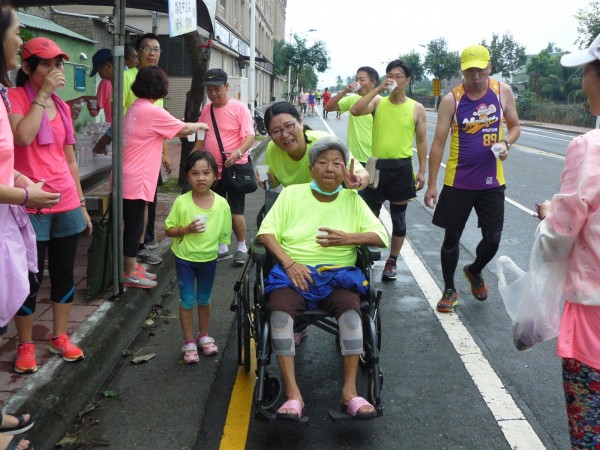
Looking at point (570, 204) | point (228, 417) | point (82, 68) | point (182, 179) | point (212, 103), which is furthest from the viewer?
point (82, 68)

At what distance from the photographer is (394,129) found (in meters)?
5.50

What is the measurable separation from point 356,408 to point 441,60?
7029 cm

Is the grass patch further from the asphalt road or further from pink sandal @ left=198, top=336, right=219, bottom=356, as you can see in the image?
pink sandal @ left=198, top=336, right=219, bottom=356

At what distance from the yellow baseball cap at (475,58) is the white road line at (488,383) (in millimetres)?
1940

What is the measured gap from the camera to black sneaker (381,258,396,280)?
572 cm

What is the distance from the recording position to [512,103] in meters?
→ 4.64

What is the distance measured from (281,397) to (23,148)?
1990 millimetres

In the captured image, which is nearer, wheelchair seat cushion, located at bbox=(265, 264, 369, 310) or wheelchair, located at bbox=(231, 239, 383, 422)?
wheelchair, located at bbox=(231, 239, 383, 422)

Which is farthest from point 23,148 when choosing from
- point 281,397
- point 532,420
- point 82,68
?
point 82,68

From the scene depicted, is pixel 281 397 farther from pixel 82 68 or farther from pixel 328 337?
pixel 82 68

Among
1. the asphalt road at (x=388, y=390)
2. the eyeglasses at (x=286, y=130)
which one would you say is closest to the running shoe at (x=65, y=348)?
the asphalt road at (x=388, y=390)

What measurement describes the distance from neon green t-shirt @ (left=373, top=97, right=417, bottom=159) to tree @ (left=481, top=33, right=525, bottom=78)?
6447cm

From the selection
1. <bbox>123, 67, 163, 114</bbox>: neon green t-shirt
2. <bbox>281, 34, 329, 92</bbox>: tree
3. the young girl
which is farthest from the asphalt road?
<bbox>281, 34, 329, 92</bbox>: tree

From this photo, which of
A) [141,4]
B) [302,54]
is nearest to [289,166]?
[141,4]
